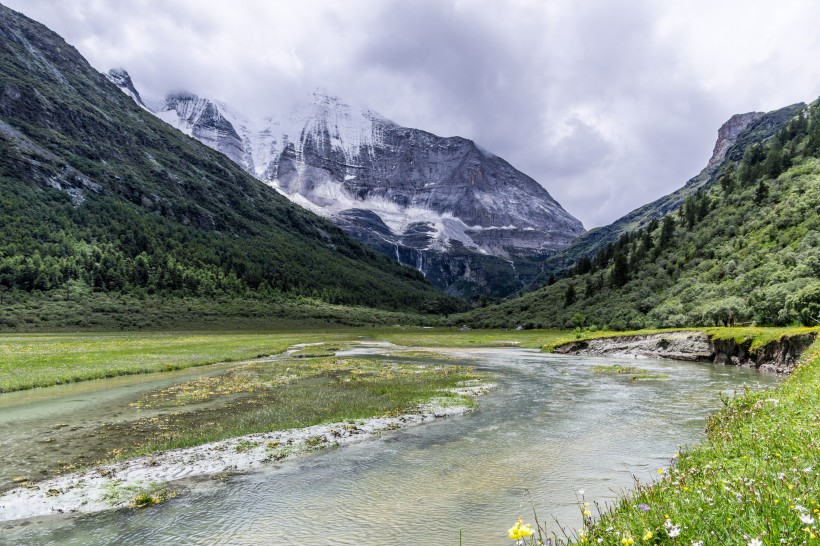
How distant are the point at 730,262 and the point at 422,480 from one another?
83.6 m

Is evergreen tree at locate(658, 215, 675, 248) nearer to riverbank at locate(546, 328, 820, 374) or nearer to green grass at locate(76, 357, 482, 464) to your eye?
riverbank at locate(546, 328, 820, 374)

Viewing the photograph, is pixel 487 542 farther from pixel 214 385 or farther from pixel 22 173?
pixel 22 173

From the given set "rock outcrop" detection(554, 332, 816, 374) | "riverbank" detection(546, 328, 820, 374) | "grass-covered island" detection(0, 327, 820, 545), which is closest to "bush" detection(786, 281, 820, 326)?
"riverbank" detection(546, 328, 820, 374)

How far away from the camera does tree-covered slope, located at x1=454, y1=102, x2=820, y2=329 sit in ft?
183

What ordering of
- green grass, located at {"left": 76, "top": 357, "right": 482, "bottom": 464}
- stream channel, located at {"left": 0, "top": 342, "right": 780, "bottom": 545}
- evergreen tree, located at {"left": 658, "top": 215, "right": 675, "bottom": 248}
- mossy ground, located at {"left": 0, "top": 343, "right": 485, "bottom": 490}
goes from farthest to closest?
evergreen tree, located at {"left": 658, "top": 215, "right": 675, "bottom": 248}, green grass, located at {"left": 76, "top": 357, "right": 482, "bottom": 464}, mossy ground, located at {"left": 0, "top": 343, "right": 485, "bottom": 490}, stream channel, located at {"left": 0, "top": 342, "right": 780, "bottom": 545}

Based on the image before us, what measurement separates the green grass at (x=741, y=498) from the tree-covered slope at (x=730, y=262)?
1633 inches

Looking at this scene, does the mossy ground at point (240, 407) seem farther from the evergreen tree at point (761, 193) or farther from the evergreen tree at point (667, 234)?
the evergreen tree at point (667, 234)

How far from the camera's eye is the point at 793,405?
11.9 metres

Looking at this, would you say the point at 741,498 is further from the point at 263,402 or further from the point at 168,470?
the point at 263,402

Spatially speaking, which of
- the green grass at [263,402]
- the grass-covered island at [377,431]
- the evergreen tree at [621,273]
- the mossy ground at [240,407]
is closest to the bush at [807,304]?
the grass-covered island at [377,431]

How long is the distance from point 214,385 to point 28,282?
150 m

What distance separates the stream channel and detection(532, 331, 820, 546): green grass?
145 inches

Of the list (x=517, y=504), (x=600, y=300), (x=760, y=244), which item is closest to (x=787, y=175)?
(x=760, y=244)

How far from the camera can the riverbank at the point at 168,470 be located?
12867mm
